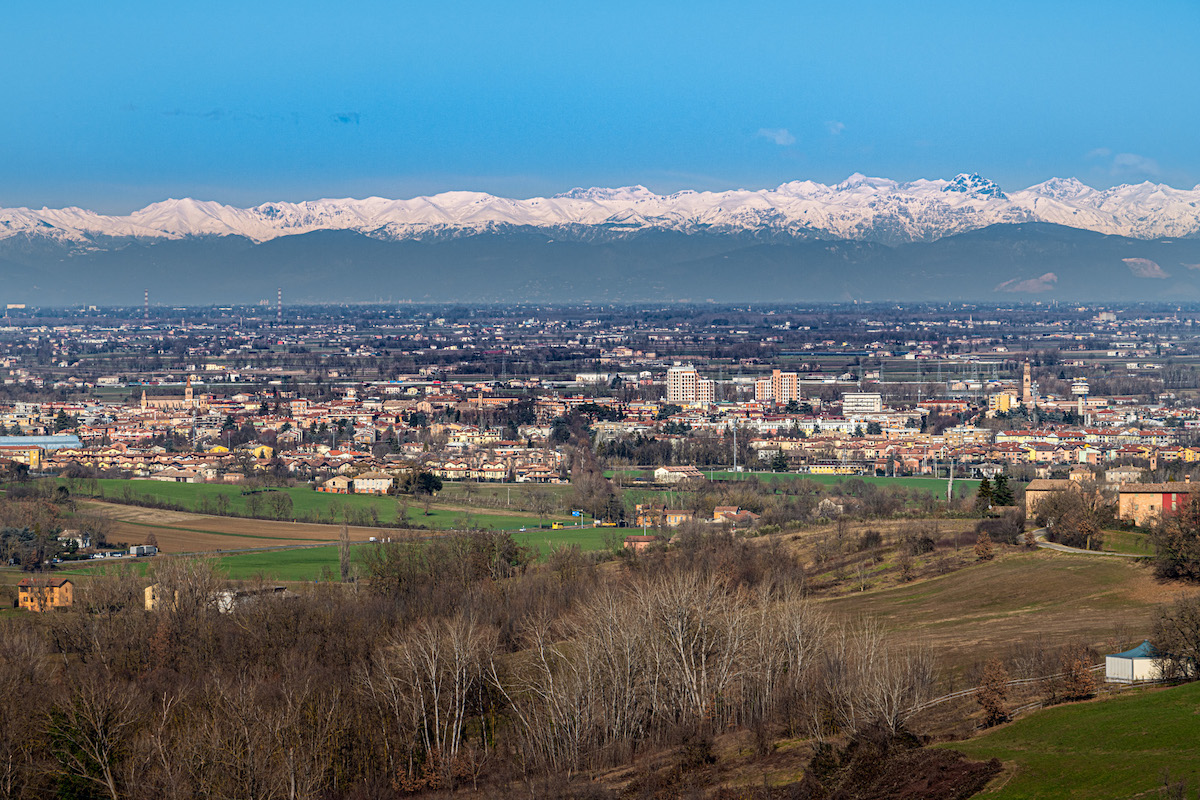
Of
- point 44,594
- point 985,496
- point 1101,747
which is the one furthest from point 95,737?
point 985,496

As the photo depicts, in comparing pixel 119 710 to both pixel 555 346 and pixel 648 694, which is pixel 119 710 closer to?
pixel 648 694

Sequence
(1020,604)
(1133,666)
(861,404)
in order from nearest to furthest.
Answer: (1133,666)
(1020,604)
(861,404)

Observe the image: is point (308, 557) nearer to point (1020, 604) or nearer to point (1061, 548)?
point (1061, 548)

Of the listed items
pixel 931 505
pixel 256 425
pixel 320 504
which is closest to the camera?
pixel 931 505

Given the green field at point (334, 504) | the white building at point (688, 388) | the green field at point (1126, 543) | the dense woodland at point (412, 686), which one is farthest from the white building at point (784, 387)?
the dense woodland at point (412, 686)

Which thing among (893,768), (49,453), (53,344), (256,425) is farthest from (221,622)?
(53,344)

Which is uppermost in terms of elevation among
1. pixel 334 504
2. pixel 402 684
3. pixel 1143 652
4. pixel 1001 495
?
pixel 1143 652
